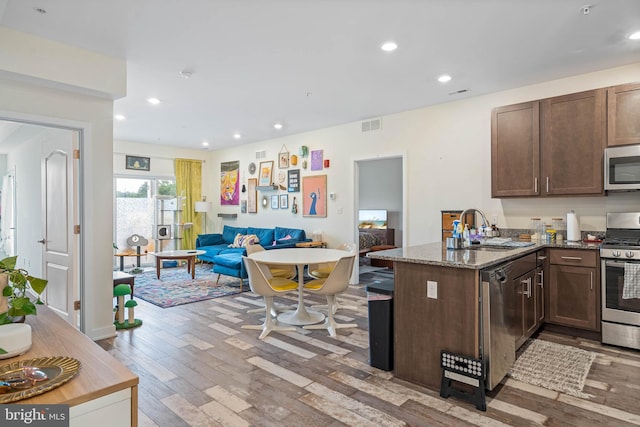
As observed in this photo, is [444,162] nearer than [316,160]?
Yes

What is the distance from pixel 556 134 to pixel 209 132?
5.80 meters

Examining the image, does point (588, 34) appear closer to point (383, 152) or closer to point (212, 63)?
point (383, 152)

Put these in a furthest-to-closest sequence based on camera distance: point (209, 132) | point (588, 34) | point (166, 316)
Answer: point (209, 132) < point (166, 316) < point (588, 34)

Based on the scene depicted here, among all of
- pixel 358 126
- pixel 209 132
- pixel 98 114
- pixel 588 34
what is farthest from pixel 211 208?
pixel 588 34

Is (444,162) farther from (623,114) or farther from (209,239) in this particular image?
(209,239)

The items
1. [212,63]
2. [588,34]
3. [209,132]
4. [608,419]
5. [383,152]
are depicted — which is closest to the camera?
[608,419]

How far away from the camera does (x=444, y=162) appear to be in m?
5.00

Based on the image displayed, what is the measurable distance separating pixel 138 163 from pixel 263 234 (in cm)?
343

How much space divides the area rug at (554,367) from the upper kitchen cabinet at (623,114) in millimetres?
2076

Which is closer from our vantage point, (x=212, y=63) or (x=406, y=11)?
(x=406, y=11)

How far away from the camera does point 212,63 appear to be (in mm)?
3725

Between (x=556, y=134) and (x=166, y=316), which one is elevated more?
(x=556, y=134)

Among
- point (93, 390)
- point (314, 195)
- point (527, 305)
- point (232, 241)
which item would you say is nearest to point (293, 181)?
point (314, 195)

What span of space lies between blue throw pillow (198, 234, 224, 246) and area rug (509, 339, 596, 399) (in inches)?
255
